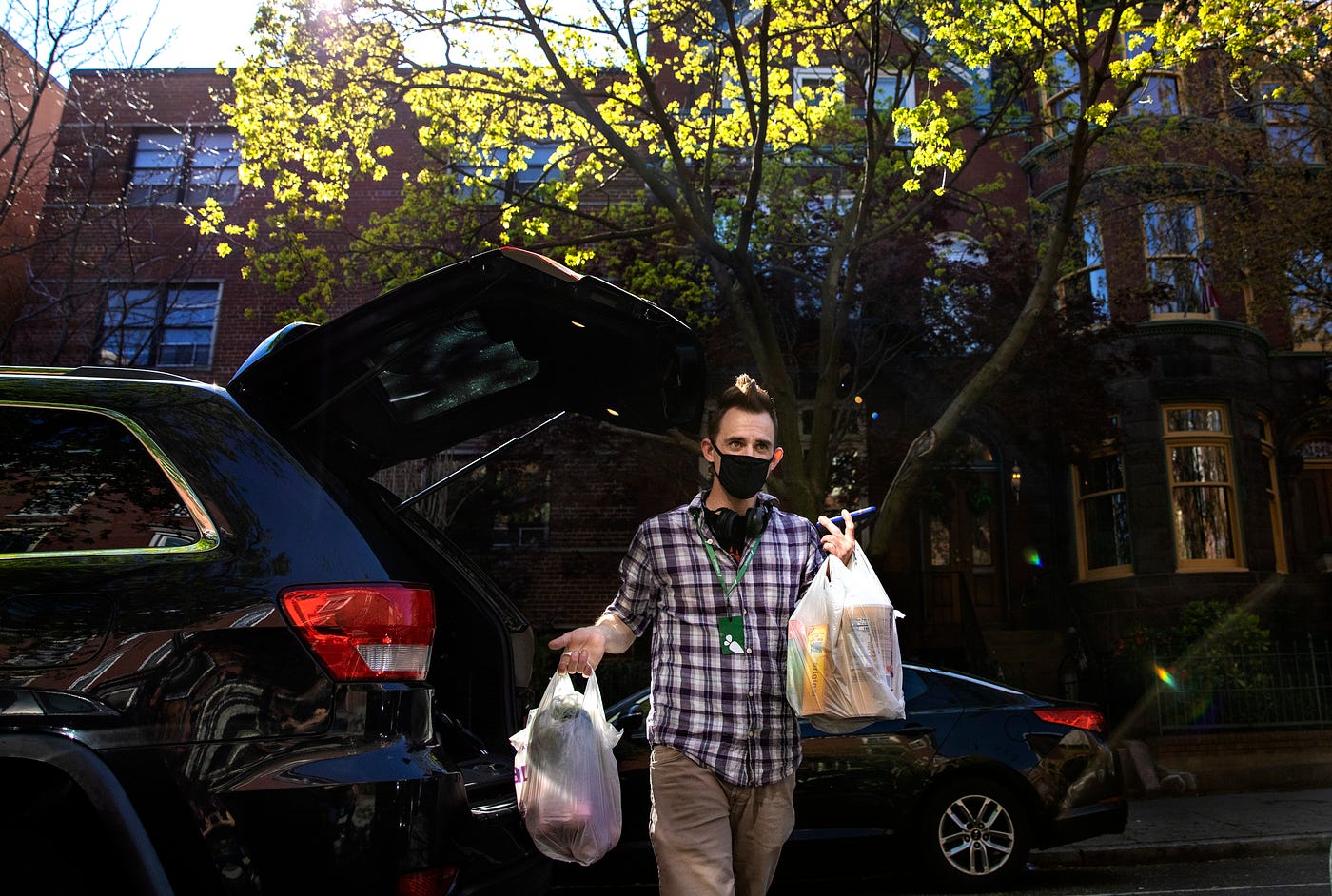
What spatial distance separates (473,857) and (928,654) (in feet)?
47.5

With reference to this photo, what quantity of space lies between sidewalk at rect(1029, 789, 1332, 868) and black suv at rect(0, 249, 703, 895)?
669cm

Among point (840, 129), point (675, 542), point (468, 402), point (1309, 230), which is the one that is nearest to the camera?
point (675, 542)

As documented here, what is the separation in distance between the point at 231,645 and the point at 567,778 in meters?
1.01

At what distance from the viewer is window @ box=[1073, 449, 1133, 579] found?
17.0 m

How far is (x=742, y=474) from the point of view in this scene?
10.6 feet

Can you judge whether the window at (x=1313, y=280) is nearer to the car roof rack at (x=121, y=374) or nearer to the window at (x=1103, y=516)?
the window at (x=1103, y=516)

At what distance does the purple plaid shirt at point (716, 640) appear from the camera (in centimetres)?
301

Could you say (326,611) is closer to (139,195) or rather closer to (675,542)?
(675,542)

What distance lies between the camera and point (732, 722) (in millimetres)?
3008

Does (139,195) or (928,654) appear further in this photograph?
(139,195)

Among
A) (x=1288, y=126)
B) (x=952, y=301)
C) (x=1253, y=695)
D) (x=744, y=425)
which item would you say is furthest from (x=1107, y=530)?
(x=744, y=425)

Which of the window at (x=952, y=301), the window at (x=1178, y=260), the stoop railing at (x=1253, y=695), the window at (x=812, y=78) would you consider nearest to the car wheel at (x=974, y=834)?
the stoop railing at (x=1253, y=695)

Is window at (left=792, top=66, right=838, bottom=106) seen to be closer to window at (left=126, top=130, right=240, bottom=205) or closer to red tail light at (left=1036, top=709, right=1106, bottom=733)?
window at (left=126, top=130, right=240, bottom=205)

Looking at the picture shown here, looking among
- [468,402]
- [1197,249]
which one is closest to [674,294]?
[1197,249]
